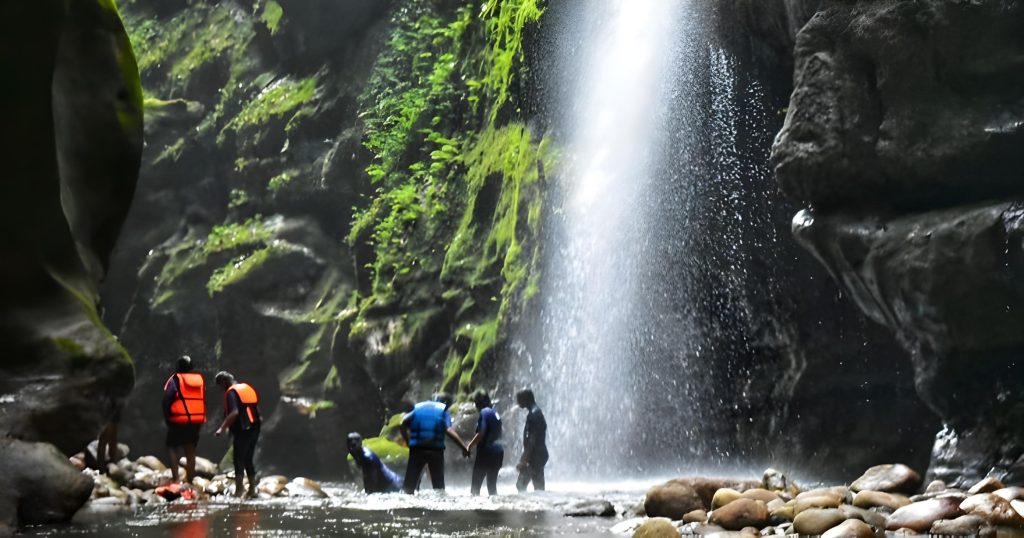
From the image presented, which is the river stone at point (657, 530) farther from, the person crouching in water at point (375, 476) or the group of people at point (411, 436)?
the person crouching in water at point (375, 476)

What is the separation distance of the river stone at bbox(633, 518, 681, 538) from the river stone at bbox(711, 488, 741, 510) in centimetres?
194

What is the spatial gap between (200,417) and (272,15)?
21276 millimetres

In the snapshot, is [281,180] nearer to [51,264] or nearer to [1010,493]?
[51,264]

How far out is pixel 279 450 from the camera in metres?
27.0

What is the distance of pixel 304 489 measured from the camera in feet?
58.3

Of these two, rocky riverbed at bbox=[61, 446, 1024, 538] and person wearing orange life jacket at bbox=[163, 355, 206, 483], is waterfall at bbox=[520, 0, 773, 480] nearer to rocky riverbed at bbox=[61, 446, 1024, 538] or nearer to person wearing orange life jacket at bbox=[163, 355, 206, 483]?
rocky riverbed at bbox=[61, 446, 1024, 538]

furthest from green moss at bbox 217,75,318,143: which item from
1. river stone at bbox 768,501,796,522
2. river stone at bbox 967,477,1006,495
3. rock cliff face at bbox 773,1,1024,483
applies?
river stone at bbox 967,477,1006,495

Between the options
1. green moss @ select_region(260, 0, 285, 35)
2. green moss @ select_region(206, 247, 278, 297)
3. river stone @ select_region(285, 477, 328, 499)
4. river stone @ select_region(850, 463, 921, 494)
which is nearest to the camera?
river stone @ select_region(850, 463, 921, 494)

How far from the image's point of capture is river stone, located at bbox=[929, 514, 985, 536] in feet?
25.5

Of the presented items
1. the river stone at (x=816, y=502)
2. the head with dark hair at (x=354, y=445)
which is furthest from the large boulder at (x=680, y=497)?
the head with dark hair at (x=354, y=445)

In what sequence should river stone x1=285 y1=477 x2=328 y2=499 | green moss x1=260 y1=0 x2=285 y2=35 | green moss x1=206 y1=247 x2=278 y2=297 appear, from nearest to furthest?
river stone x1=285 y1=477 x2=328 y2=499 < green moss x1=206 y1=247 x2=278 y2=297 < green moss x1=260 y1=0 x2=285 y2=35

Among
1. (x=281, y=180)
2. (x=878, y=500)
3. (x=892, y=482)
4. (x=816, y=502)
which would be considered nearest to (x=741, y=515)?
(x=816, y=502)

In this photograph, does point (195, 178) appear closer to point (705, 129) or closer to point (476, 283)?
point (476, 283)

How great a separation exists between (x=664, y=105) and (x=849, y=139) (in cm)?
709
